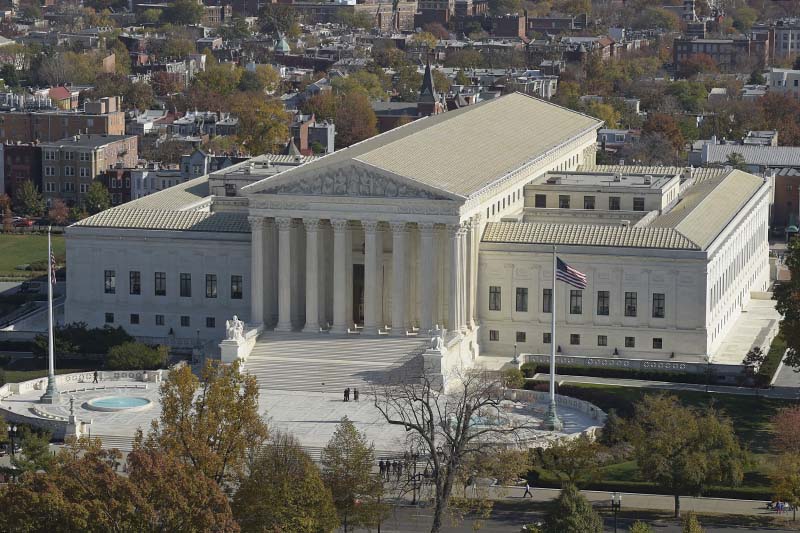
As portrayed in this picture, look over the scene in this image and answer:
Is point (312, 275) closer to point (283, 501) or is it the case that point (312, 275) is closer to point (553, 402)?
point (553, 402)

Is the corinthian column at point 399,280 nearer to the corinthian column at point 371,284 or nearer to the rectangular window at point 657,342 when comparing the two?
the corinthian column at point 371,284

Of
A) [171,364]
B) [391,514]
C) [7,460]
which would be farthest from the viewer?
[171,364]

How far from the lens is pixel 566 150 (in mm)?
176500

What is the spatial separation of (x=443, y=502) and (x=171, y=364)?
4574cm

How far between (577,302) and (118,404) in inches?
1184

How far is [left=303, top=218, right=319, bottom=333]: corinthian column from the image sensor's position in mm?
142500

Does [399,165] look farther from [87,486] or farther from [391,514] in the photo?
[87,486]

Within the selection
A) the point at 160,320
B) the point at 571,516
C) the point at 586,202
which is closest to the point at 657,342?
the point at 586,202

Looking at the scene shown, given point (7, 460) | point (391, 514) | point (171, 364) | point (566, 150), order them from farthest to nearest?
point (566, 150), point (171, 364), point (7, 460), point (391, 514)

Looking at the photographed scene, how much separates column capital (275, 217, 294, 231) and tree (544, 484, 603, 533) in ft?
159

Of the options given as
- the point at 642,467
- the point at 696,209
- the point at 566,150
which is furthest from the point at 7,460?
the point at 566,150

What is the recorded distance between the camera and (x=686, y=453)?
361 feet

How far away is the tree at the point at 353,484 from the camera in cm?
10194

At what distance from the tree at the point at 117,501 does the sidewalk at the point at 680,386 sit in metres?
45.3
